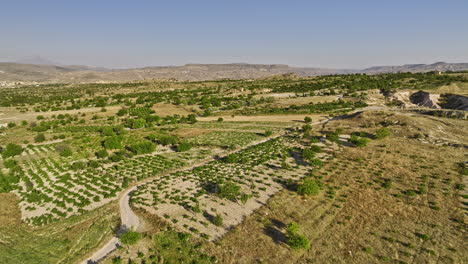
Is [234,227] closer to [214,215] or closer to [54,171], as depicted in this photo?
[214,215]

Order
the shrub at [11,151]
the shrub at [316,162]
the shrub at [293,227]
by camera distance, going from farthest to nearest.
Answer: the shrub at [11,151]
the shrub at [316,162]
the shrub at [293,227]

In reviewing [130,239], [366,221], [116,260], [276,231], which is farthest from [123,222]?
[366,221]

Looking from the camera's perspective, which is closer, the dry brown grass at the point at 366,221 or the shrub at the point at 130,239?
the dry brown grass at the point at 366,221

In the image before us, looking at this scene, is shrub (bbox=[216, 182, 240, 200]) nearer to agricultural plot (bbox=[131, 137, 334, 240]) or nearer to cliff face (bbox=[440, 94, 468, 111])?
agricultural plot (bbox=[131, 137, 334, 240])

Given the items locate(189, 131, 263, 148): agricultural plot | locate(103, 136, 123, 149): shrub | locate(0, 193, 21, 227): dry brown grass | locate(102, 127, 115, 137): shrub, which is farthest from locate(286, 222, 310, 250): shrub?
locate(102, 127, 115, 137): shrub

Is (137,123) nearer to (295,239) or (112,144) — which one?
(112,144)

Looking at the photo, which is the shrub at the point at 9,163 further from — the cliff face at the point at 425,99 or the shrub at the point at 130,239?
the cliff face at the point at 425,99

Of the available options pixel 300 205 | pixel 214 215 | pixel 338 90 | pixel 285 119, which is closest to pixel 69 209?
pixel 214 215

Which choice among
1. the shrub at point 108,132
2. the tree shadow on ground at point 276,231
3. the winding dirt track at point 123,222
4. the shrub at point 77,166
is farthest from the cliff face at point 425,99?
the shrub at point 77,166
